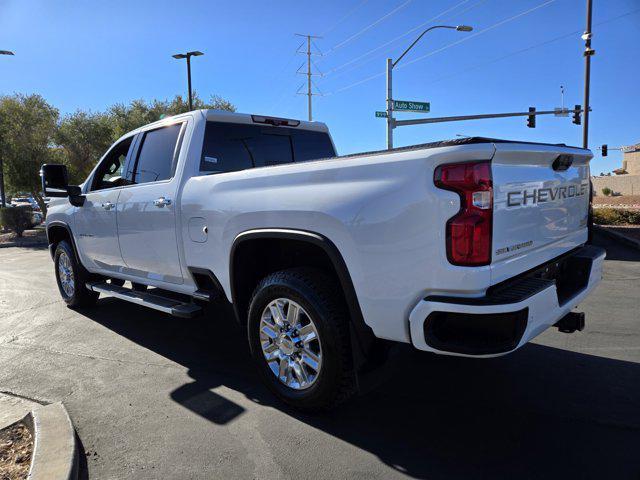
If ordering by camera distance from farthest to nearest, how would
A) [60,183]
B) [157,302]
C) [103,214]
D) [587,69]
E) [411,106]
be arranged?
[411,106]
[587,69]
[60,183]
[103,214]
[157,302]

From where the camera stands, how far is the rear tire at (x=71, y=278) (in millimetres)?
5762

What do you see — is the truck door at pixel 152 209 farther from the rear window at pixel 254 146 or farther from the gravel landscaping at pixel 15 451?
the gravel landscaping at pixel 15 451

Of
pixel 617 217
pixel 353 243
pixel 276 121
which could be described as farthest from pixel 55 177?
pixel 617 217

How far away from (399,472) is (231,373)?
5.95ft

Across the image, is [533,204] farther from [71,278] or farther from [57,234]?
[57,234]

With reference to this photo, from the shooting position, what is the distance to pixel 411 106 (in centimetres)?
2189

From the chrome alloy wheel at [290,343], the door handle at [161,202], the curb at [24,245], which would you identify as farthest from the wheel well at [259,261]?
the curb at [24,245]

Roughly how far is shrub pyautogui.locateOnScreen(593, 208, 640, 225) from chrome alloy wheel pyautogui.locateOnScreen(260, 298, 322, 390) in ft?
52.5

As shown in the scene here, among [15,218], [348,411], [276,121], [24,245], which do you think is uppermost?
[276,121]

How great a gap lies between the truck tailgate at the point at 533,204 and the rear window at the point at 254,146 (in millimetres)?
2478

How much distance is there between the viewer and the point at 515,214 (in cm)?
252

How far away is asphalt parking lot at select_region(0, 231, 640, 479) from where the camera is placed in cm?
257

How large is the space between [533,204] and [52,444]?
310cm

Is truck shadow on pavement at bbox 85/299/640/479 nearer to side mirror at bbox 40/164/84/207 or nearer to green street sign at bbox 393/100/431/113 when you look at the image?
side mirror at bbox 40/164/84/207
